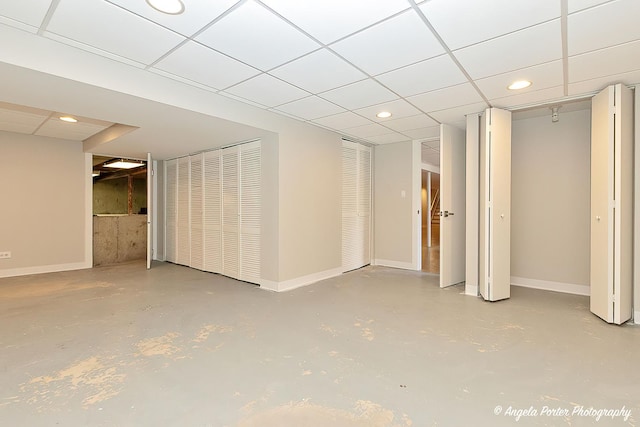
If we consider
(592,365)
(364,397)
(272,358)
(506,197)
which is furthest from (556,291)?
(272,358)

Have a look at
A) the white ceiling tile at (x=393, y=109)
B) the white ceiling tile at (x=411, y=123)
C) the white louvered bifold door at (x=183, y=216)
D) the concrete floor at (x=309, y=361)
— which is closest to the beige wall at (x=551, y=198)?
the concrete floor at (x=309, y=361)

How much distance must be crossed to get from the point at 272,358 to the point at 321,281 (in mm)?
2529

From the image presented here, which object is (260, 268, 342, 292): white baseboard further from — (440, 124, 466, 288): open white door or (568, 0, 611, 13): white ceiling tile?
(568, 0, 611, 13): white ceiling tile

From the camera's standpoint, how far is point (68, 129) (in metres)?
5.12

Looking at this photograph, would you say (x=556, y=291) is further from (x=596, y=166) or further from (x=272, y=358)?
(x=272, y=358)

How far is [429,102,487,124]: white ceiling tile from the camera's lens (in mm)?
3889

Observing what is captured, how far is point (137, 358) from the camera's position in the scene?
2432 millimetres

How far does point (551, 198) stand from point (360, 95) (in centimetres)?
327

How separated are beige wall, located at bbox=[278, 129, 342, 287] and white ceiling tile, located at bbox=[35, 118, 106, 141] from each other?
322cm

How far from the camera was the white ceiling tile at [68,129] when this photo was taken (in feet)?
15.8

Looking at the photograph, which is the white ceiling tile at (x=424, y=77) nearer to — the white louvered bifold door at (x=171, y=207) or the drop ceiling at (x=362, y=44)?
the drop ceiling at (x=362, y=44)

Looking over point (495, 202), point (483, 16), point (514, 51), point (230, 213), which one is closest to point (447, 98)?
point (514, 51)

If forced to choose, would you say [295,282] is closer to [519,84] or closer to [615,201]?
[519,84]

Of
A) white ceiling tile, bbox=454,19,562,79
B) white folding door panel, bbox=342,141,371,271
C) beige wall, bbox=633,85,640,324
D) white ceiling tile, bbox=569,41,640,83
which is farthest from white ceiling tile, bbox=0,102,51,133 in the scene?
beige wall, bbox=633,85,640,324
